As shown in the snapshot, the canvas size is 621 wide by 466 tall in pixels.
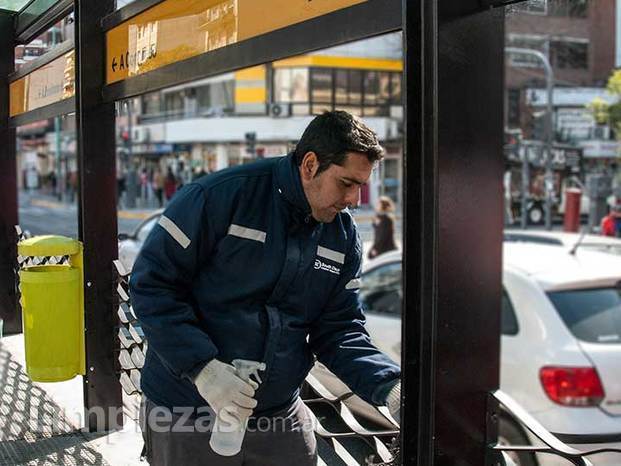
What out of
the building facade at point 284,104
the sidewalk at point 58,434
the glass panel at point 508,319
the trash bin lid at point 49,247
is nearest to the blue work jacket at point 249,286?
the sidewalk at point 58,434

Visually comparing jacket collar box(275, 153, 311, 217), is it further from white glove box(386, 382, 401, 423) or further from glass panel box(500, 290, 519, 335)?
glass panel box(500, 290, 519, 335)

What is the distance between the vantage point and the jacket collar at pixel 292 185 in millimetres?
2541

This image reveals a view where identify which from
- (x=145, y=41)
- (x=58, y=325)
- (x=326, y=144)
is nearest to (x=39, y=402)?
(x=58, y=325)

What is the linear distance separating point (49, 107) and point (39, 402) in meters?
2.26

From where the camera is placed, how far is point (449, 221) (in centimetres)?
231

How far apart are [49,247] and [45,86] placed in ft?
6.62

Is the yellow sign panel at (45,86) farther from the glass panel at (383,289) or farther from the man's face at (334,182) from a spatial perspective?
the man's face at (334,182)

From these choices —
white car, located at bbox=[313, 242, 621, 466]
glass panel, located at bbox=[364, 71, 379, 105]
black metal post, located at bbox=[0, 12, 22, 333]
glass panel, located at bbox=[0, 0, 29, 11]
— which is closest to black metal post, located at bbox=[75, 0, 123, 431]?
white car, located at bbox=[313, 242, 621, 466]

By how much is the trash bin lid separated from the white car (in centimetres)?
181

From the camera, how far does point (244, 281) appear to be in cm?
256

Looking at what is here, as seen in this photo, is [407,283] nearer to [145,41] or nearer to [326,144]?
[326,144]

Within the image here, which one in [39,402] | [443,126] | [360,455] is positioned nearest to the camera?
[443,126]

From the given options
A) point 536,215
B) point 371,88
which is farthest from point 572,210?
point 371,88

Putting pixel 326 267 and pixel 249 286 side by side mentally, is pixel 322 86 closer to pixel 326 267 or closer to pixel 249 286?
pixel 326 267
